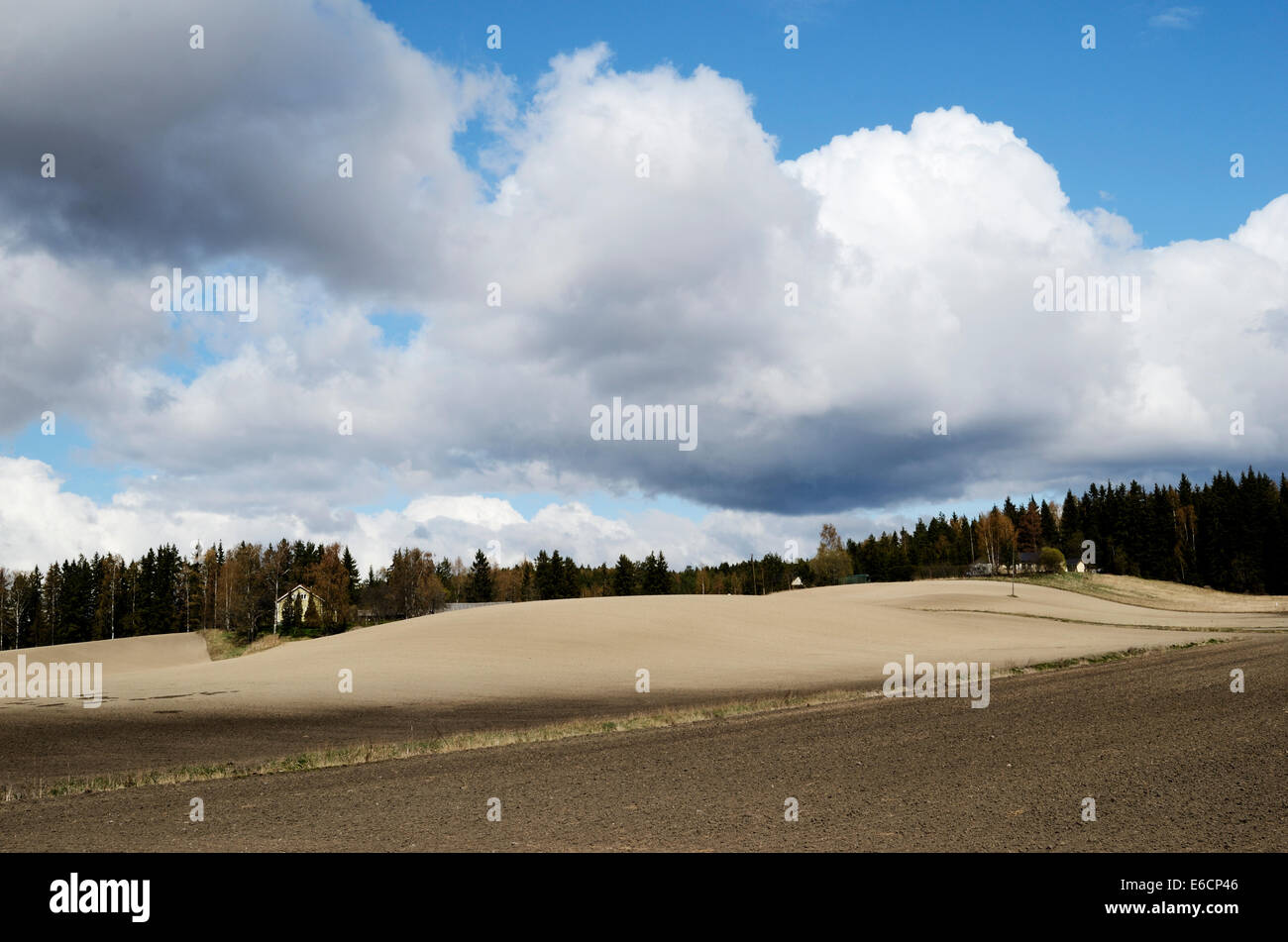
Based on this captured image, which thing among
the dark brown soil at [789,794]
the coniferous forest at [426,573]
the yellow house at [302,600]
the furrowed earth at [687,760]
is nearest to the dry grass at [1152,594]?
the coniferous forest at [426,573]

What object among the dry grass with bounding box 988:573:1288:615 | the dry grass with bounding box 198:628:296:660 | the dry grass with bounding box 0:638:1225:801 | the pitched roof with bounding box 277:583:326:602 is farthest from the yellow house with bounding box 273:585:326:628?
the dry grass with bounding box 0:638:1225:801

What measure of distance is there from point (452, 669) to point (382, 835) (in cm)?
A: 3633

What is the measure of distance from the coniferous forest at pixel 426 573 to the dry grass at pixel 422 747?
338 feet

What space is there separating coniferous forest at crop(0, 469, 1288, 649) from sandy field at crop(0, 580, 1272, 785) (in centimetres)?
A: 3327

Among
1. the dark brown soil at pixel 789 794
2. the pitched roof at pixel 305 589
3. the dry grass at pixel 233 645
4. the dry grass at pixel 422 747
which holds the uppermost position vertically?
the dark brown soil at pixel 789 794

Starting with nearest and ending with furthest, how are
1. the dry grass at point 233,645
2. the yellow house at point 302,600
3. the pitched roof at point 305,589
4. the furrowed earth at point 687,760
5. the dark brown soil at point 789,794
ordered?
1. the dark brown soil at point 789,794
2. the furrowed earth at point 687,760
3. the dry grass at point 233,645
4. the yellow house at point 302,600
5. the pitched roof at point 305,589

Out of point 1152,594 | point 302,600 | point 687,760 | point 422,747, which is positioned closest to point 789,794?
point 687,760

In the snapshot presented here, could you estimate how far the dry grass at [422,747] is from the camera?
18.0 meters

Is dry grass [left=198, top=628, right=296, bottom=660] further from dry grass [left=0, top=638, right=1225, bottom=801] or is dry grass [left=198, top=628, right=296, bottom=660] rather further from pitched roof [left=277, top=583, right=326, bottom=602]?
dry grass [left=0, top=638, right=1225, bottom=801]

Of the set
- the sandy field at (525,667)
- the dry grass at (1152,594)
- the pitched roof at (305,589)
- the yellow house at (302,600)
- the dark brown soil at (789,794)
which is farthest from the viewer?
the pitched roof at (305,589)

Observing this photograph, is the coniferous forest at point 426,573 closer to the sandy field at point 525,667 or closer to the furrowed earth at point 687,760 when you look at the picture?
the sandy field at point 525,667
